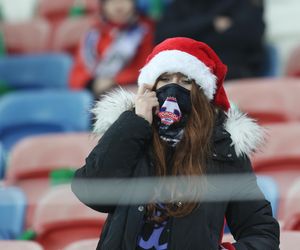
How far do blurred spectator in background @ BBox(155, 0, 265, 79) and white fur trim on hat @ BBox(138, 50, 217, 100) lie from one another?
2218mm

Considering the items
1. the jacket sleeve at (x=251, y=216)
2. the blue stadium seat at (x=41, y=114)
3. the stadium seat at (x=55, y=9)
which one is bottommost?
the jacket sleeve at (x=251, y=216)

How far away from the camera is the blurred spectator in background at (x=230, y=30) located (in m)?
4.50

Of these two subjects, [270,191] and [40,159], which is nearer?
[270,191]

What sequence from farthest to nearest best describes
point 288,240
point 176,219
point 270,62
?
point 270,62 → point 288,240 → point 176,219

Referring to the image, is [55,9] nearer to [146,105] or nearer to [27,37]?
[27,37]

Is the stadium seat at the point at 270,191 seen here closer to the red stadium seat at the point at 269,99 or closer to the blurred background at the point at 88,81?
the blurred background at the point at 88,81

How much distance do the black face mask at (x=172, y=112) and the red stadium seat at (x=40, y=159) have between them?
1453 millimetres

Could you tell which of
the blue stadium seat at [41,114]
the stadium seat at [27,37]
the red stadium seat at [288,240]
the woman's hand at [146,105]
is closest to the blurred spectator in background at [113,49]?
the blue stadium seat at [41,114]

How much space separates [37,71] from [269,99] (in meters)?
1.60

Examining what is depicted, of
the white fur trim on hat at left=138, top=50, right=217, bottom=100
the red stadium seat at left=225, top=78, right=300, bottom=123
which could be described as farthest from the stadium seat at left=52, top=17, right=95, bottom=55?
the white fur trim on hat at left=138, top=50, right=217, bottom=100

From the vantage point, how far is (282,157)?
3.41 meters

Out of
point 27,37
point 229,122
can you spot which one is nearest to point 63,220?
point 229,122

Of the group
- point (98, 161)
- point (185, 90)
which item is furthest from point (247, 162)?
point (98, 161)

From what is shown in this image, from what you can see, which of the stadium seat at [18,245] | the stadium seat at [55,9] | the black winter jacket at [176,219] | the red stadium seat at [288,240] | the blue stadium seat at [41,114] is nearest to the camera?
the black winter jacket at [176,219]
